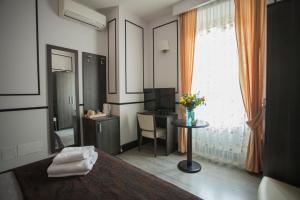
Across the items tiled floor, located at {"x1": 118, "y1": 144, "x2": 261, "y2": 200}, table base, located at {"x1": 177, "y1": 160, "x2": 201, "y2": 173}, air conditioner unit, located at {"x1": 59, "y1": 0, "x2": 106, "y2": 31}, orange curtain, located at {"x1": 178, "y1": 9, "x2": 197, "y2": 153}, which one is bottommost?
tiled floor, located at {"x1": 118, "y1": 144, "x2": 261, "y2": 200}

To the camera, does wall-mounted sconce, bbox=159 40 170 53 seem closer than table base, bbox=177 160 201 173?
No

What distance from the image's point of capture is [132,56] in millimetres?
3264

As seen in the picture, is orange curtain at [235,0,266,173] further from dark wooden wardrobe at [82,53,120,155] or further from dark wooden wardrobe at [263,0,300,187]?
dark wooden wardrobe at [82,53,120,155]

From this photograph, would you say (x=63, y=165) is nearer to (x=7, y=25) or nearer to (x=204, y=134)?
(x=7, y=25)

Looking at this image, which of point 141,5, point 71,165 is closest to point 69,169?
point 71,165

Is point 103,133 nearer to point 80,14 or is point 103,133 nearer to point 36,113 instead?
point 36,113

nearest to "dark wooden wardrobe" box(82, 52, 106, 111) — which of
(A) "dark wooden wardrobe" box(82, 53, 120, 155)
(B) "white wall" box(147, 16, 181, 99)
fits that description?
(A) "dark wooden wardrobe" box(82, 53, 120, 155)

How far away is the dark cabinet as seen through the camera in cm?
263

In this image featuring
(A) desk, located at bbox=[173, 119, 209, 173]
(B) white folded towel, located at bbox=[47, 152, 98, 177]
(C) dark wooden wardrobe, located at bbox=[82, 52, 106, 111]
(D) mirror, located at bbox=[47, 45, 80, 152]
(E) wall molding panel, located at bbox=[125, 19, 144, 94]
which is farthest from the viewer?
(E) wall molding panel, located at bbox=[125, 19, 144, 94]

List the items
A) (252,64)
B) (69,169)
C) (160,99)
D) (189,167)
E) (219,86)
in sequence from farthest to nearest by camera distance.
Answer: (160,99)
(219,86)
(189,167)
(252,64)
(69,169)

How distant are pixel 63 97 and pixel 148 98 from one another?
1.67m

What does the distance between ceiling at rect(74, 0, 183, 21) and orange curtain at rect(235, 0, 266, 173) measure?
1.28 meters

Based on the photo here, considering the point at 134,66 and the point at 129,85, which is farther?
the point at 134,66

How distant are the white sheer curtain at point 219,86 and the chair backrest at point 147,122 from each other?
859mm
